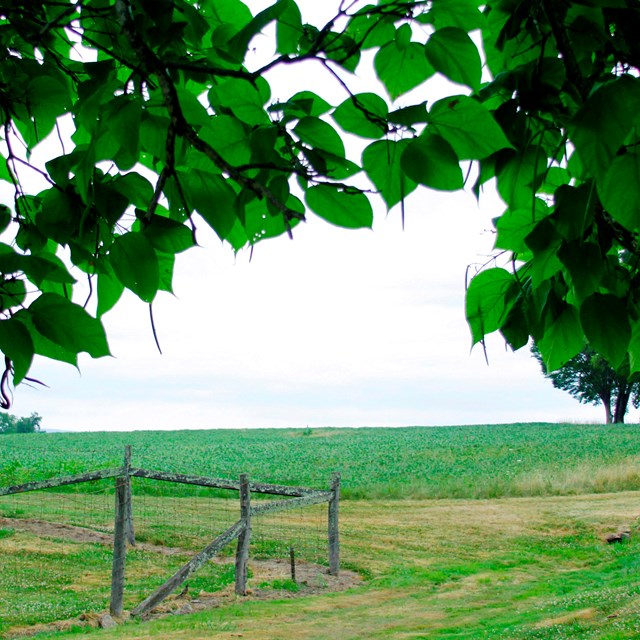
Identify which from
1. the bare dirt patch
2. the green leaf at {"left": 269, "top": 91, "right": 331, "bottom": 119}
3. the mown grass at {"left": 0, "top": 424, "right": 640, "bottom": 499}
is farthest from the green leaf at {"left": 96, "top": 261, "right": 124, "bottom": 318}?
the mown grass at {"left": 0, "top": 424, "right": 640, "bottom": 499}

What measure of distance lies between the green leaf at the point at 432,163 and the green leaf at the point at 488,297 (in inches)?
17.0

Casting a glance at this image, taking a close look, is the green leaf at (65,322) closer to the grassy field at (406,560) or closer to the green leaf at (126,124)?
the green leaf at (126,124)

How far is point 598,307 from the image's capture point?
1091 mm

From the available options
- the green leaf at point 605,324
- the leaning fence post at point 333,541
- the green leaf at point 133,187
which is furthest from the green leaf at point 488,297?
the leaning fence post at point 333,541

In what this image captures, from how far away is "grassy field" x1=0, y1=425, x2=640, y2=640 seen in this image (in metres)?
7.25

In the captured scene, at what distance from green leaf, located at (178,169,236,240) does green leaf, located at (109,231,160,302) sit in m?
0.13

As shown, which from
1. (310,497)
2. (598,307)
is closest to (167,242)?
(598,307)

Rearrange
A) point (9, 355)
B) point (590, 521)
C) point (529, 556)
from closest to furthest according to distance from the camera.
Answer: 1. point (9, 355)
2. point (529, 556)
3. point (590, 521)

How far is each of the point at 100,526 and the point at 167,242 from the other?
14.2 m

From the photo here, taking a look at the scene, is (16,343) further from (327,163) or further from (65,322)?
(327,163)

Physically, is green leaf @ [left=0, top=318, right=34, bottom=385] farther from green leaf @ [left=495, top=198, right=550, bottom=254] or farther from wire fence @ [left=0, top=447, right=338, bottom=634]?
wire fence @ [left=0, top=447, right=338, bottom=634]

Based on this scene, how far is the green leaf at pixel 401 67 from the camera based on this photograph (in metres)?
1.10

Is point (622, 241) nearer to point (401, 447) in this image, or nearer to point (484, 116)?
point (484, 116)

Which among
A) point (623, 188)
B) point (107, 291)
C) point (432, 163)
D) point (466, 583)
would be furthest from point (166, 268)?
point (466, 583)
